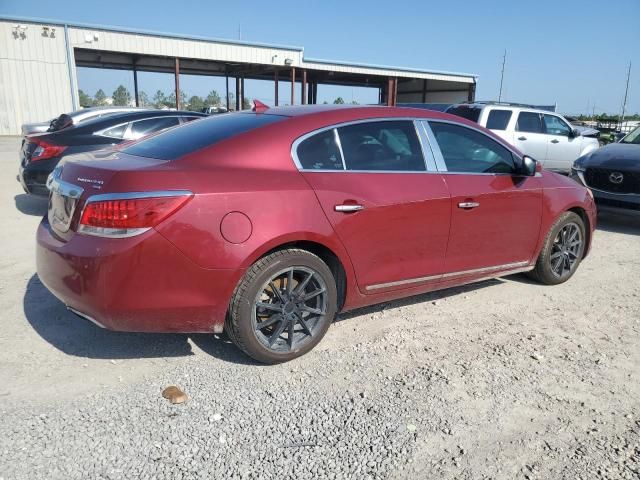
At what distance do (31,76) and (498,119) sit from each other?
20.7 meters

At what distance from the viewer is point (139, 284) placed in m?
2.80

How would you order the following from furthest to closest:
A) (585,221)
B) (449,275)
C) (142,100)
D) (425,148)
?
(142,100), (585,221), (449,275), (425,148)

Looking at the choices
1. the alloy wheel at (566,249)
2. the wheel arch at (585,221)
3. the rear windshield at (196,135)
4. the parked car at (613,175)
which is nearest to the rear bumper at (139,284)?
the rear windshield at (196,135)

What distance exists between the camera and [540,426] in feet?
9.05

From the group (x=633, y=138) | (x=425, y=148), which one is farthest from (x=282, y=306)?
(x=633, y=138)

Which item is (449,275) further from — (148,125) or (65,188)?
(148,125)

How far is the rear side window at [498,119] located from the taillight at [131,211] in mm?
8859

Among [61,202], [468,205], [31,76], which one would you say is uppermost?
[31,76]

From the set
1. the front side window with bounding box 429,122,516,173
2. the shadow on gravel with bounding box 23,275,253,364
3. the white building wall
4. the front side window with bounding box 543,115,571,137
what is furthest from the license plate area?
the white building wall

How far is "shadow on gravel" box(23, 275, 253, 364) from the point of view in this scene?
3408mm

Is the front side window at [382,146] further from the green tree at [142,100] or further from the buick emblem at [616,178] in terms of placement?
the green tree at [142,100]

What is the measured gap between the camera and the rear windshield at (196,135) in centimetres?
329

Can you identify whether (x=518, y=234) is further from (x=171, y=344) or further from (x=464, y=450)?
(x=171, y=344)

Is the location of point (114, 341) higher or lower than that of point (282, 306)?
lower
